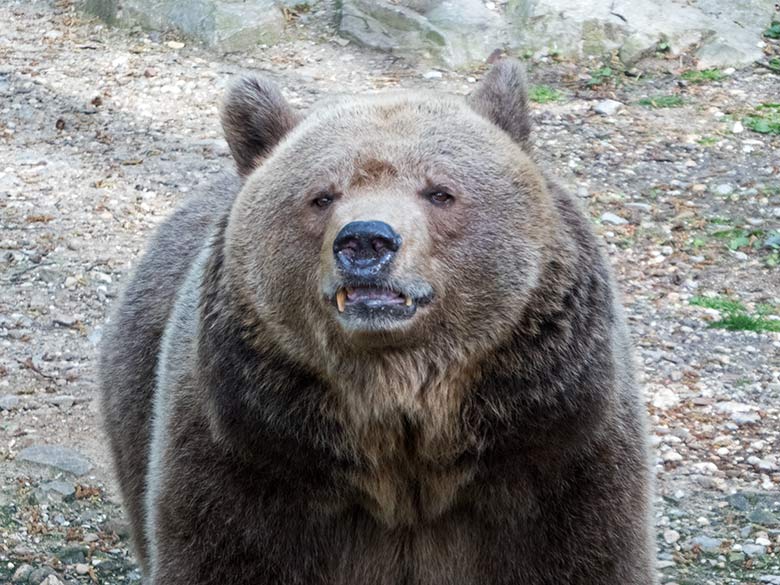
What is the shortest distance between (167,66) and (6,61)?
150cm

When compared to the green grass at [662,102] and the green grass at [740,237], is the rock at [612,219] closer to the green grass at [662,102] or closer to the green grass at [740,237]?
the green grass at [740,237]

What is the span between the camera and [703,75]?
11141 mm

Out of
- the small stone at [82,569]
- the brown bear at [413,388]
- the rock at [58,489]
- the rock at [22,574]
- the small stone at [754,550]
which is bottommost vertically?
the rock at [58,489]

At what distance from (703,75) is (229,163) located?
4.23 metres

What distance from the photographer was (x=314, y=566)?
13.8ft

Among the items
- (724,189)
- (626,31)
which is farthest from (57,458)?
(626,31)

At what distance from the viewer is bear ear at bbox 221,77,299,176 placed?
4.52 m

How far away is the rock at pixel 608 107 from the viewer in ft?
35.1

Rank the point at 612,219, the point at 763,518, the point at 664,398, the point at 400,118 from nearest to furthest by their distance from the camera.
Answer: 1. the point at 400,118
2. the point at 763,518
3. the point at 664,398
4. the point at 612,219

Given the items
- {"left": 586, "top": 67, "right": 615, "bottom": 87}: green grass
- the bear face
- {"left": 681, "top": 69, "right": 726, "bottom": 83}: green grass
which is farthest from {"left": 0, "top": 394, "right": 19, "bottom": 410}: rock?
{"left": 681, "top": 69, "right": 726, "bottom": 83}: green grass

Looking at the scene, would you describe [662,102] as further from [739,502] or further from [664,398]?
[739,502]

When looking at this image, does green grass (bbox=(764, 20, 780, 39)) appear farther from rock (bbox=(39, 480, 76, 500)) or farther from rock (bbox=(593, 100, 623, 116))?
rock (bbox=(39, 480, 76, 500))

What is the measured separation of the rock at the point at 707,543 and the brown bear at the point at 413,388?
4.79 feet

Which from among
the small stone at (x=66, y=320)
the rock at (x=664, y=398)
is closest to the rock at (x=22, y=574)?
the small stone at (x=66, y=320)
